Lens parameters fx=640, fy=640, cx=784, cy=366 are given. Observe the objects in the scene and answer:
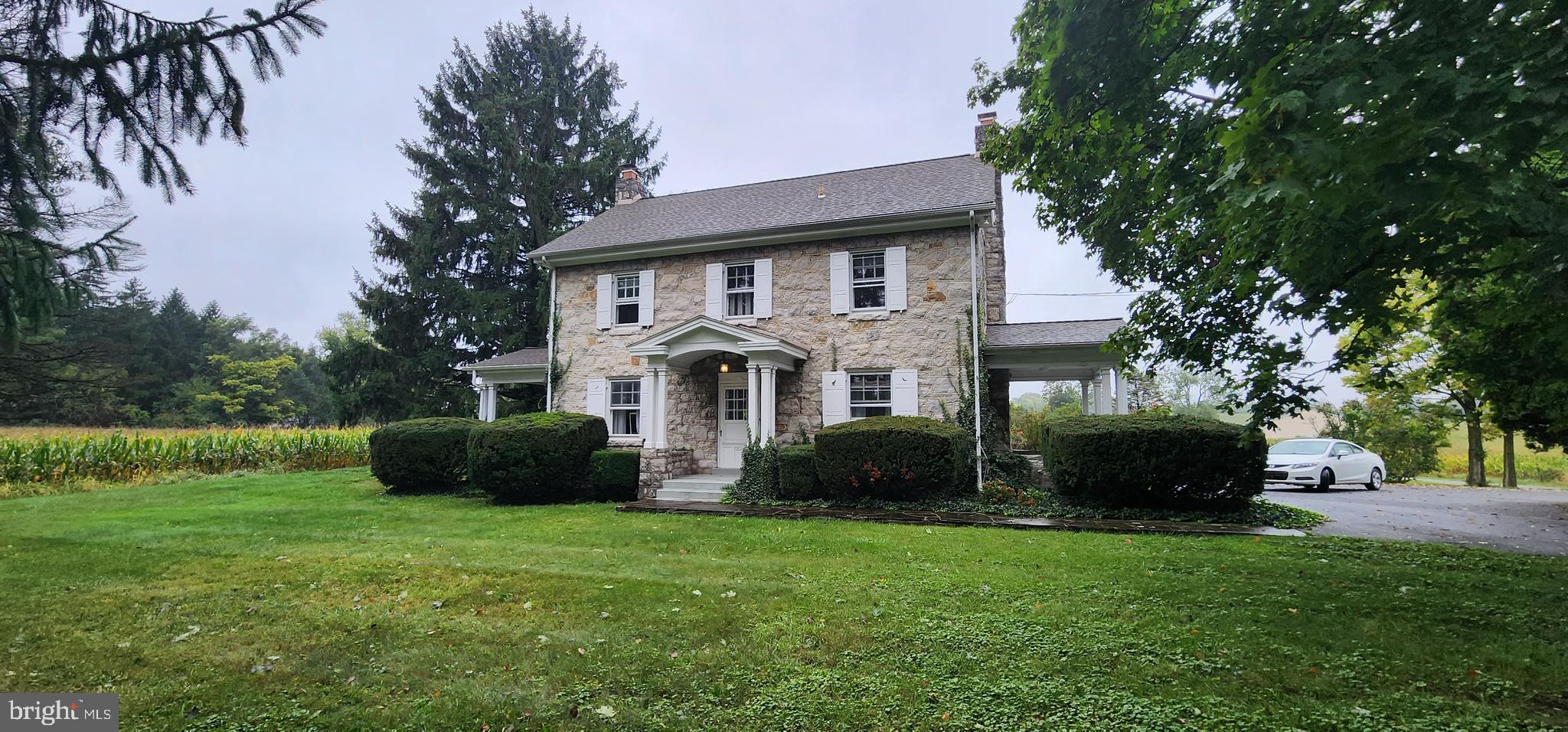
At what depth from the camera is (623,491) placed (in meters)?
11.5

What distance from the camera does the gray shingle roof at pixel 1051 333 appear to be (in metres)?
11.0

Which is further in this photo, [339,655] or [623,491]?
[623,491]

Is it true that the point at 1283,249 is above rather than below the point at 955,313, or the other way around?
below

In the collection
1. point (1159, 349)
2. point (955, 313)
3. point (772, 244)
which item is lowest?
point (1159, 349)

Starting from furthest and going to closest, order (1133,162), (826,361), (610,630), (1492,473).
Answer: (1492,473)
(826,361)
(1133,162)
(610,630)

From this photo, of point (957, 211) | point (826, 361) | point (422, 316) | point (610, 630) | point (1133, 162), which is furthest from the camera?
point (422, 316)

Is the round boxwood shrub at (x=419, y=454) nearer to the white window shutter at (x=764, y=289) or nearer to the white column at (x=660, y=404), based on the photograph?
the white column at (x=660, y=404)

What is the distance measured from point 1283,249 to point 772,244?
9972 mm

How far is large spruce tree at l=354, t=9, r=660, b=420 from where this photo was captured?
2312 centimetres

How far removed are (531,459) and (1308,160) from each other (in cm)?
1062

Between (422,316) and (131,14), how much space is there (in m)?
22.7

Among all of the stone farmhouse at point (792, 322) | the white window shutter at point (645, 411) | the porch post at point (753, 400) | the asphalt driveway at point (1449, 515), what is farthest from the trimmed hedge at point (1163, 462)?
the white window shutter at point (645, 411)

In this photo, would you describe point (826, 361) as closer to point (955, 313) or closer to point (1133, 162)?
point (955, 313)

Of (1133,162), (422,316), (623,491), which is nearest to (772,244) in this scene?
(623,491)
